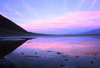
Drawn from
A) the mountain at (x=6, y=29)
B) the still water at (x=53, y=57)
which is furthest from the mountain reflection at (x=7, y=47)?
the mountain at (x=6, y=29)

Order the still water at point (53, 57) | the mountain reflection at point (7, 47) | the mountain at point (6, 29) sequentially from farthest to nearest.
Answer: the mountain at point (6, 29) < the mountain reflection at point (7, 47) < the still water at point (53, 57)

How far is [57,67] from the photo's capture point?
27.5 feet

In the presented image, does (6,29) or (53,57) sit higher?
(6,29)

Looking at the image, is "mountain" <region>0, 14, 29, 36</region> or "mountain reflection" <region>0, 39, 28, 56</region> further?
"mountain" <region>0, 14, 29, 36</region>

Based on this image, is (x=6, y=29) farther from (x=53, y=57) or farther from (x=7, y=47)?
(x=53, y=57)

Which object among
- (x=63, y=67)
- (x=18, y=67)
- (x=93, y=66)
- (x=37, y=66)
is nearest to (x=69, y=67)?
(x=63, y=67)

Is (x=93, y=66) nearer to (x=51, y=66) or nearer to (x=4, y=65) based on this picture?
(x=51, y=66)

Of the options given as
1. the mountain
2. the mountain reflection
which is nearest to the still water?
the mountain reflection

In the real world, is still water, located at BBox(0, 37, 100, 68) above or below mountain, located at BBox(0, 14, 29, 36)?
below

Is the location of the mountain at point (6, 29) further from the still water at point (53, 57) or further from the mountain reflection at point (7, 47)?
the still water at point (53, 57)

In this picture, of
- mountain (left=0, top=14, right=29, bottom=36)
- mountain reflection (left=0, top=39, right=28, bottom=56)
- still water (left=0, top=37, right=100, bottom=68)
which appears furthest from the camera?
mountain (left=0, top=14, right=29, bottom=36)

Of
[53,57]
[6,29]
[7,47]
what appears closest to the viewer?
[53,57]

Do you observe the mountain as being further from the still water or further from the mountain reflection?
the still water

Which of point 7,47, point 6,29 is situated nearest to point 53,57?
point 7,47
